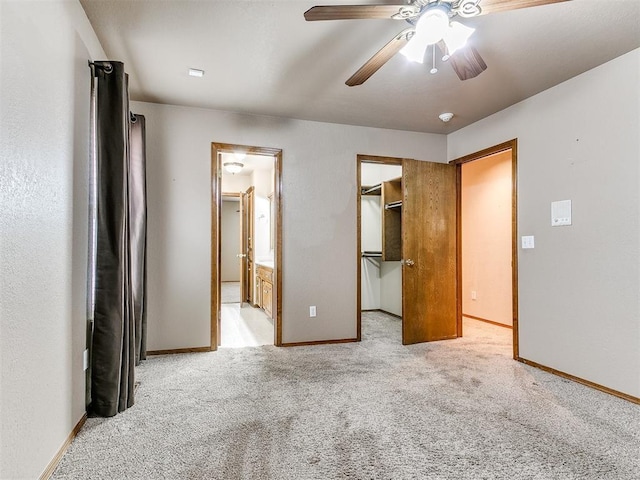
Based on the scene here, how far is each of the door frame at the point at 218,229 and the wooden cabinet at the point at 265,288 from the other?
3.25ft

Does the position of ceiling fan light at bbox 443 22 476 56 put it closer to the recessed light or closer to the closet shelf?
the recessed light

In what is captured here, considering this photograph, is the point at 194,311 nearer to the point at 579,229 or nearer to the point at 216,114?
the point at 216,114

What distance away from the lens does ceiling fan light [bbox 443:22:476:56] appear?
5.79 ft

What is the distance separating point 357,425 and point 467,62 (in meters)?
2.27

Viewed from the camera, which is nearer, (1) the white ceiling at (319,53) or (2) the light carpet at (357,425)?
(2) the light carpet at (357,425)

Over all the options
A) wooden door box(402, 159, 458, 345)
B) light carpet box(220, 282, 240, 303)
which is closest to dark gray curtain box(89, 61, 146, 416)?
wooden door box(402, 159, 458, 345)

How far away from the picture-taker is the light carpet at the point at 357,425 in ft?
5.66

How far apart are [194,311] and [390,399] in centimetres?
214

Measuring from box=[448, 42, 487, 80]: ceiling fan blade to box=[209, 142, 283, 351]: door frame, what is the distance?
2.16m

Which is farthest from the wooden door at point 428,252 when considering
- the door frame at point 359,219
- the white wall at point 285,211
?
the white wall at point 285,211

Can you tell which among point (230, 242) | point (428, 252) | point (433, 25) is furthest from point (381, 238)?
point (230, 242)

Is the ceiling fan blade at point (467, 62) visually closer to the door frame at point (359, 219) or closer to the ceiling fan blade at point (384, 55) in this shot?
the ceiling fan blade at point (384, 55)

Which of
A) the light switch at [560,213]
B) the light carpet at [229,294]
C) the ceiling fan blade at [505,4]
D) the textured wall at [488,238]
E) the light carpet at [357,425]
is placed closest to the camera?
the ceiling fan blade at [505,4]

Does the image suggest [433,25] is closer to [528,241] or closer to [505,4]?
[505,4]
